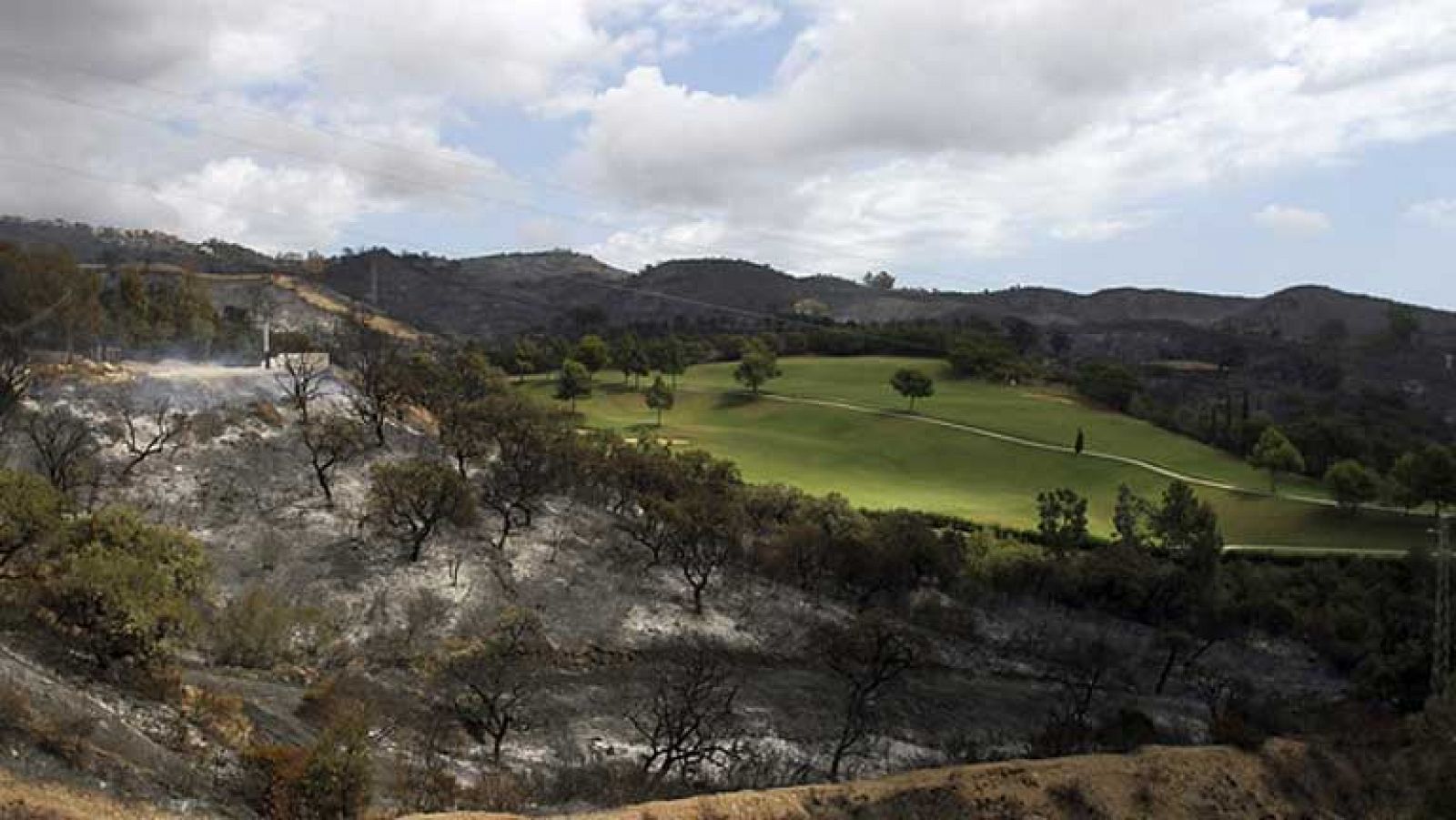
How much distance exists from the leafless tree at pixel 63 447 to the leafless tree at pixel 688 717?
86.6 feet

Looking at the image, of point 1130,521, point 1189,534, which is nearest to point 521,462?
point 1130,521

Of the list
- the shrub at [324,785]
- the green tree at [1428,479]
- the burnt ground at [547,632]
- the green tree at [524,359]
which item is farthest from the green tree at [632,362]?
the shrub at [324,785]

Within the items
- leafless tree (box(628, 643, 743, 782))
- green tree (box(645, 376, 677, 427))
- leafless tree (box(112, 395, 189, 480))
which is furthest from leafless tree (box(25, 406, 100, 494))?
green tree (box(645, 376, 677, 427))

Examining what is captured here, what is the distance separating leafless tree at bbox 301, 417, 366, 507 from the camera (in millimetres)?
55500

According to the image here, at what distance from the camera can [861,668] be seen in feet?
154

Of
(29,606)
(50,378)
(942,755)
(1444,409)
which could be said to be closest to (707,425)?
(50,378)

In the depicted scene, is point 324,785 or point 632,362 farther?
point 632,362

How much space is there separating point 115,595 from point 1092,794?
95.3ft

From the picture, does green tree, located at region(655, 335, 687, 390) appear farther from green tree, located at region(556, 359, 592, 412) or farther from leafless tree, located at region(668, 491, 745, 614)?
leafless tree, located at region(668, 491, 745, 614)

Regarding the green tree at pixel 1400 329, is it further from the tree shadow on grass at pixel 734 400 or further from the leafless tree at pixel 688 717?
the leafless tree at pixel 688 717

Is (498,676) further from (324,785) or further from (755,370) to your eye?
(755,370)

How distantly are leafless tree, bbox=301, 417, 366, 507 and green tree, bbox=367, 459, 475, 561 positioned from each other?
2445 mm

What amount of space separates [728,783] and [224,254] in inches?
6833

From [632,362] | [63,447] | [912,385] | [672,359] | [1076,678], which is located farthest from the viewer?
[672,359]
